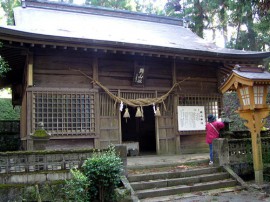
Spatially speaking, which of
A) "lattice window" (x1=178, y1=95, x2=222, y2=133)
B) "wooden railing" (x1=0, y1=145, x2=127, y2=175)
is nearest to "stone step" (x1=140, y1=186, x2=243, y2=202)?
"wooden railing" (x1=0, y1=145, x2=127, y2=175)

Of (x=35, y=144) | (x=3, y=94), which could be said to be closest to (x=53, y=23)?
(x=35, y=144)

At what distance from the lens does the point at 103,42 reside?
391 inches

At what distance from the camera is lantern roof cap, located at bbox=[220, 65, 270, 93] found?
806 centimetres

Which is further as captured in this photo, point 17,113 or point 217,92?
point 17,113

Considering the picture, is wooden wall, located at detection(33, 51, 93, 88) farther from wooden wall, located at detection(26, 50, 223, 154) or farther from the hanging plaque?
the hanging plaque

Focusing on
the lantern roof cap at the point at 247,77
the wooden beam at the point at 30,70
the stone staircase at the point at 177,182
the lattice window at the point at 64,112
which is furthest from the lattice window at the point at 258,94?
the wooden beam at the point at 30,70

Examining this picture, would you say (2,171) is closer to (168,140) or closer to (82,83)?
(82,83)

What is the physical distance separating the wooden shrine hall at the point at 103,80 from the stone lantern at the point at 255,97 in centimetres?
315

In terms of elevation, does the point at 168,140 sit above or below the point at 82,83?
below

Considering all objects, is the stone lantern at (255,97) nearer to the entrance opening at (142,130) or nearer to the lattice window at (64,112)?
the lattice window at (64,112)

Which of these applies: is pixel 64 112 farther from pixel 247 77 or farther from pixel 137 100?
pixel 247 77

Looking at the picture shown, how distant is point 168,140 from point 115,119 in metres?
2.59

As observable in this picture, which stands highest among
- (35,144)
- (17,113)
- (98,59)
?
(98,59)

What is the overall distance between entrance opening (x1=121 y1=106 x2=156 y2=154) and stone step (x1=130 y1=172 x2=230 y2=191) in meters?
8.51
